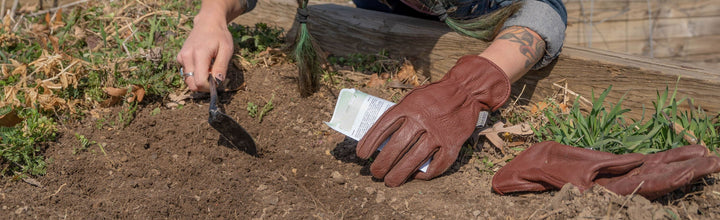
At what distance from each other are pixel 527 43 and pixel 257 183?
1.18 m

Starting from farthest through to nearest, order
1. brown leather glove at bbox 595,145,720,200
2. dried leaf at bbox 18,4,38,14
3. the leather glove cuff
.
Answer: dried leaf at bbox 18,4,38,14, the leather glove cuff, brown leather glove at bbox 595,145,720,200

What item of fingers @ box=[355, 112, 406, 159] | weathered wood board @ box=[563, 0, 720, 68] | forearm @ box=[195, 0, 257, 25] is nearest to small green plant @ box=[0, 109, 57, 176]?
forearm @ box=[195, 0, 257, 25]

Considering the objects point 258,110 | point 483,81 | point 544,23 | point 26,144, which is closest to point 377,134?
point 483,81

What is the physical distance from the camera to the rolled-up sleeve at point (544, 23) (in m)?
2.11

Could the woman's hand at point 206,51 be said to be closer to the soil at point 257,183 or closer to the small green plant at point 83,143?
the soil at point 257,183

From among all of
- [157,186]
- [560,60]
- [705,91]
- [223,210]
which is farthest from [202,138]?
[705,91]

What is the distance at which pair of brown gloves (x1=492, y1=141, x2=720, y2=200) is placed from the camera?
152cm

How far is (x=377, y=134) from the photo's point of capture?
6.07ft

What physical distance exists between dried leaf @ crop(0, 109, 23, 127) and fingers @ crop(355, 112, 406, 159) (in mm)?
1338

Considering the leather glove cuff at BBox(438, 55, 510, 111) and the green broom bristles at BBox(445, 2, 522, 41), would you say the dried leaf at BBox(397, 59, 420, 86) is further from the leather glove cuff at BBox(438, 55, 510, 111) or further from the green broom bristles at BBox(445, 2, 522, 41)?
the leather glove cuff at BBox(438, 55, 510, 111)

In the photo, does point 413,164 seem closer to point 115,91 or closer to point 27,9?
point 115,91

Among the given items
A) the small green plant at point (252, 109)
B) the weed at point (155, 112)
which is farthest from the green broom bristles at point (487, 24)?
the weed at point (155, 112)

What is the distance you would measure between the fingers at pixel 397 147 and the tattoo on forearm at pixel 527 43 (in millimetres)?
577

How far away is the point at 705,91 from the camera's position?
1.95 meters
